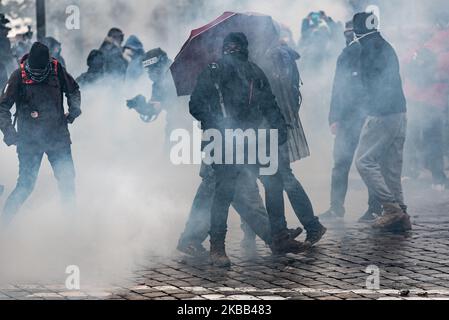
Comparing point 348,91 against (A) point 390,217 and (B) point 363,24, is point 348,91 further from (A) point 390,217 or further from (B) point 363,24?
(A) point 390,217

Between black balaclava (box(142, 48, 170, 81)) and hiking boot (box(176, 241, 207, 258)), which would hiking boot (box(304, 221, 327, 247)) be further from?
black balaclava (box(142, 48, 170, 81))

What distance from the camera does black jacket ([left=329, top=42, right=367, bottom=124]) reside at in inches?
366

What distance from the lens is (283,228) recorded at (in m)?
7.61

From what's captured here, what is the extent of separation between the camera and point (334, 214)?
31.4ft

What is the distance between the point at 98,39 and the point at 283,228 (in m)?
11.6

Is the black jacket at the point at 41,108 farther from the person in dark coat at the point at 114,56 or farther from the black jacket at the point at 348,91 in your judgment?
the person in dark coat at the point at 114,56

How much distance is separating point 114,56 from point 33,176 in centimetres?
564

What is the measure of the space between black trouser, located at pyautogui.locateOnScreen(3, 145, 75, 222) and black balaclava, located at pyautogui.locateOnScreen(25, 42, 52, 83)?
632mm

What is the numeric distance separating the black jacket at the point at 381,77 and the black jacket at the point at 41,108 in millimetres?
2483

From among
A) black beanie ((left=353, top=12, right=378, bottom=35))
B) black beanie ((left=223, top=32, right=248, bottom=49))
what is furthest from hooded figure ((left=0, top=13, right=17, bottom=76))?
black beanie ((left=223, top=32, right=248, bottom=49))

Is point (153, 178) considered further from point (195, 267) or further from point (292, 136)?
point (195, 267)

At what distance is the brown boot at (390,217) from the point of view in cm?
861

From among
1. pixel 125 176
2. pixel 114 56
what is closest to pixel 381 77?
pixel 125 176
